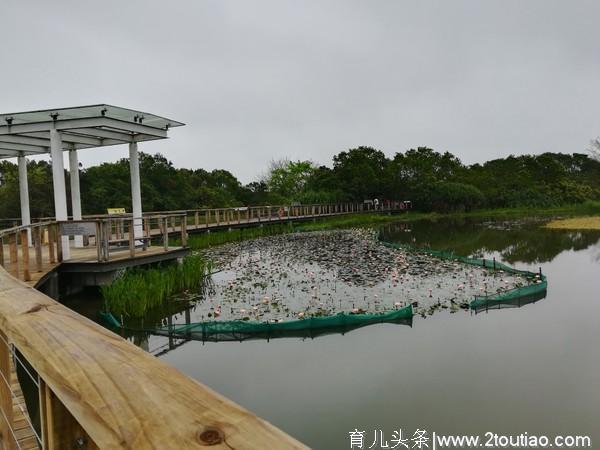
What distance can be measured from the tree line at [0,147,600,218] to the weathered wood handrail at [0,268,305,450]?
25193 millimetres

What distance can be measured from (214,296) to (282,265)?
152 inches

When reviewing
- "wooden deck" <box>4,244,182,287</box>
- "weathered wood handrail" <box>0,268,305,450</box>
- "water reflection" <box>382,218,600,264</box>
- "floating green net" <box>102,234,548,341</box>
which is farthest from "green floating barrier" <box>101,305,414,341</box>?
"water reflection" <box>382,218,600,264</box>

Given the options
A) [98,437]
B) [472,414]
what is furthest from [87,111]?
[98,437]

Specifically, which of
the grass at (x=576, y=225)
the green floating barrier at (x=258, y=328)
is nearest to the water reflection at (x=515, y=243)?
the grass at (x=576, y=225)

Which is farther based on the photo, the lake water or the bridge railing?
the bridge railing

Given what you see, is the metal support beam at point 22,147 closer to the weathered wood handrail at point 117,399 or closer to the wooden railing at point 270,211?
the wooden railing at point 270,211

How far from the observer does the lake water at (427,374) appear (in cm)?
419

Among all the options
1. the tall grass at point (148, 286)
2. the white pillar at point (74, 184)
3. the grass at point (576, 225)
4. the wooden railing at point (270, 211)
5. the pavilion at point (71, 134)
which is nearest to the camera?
the tall grass at point (148, 286)

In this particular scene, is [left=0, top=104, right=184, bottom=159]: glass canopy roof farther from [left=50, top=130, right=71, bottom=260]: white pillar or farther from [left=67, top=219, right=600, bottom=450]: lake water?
[left=67, top=219, right=600, bottom=450]: lake water

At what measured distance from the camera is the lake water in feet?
13.8

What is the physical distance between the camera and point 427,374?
5277 mm

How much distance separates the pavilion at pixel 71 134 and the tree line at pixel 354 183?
13723 millimetres

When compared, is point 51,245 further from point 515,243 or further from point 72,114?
point 515,243

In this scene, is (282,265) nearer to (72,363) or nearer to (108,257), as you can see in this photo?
(108,257)
